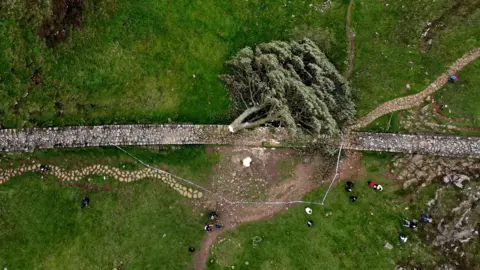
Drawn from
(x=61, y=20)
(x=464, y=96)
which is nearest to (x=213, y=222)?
(x=61, y=20)

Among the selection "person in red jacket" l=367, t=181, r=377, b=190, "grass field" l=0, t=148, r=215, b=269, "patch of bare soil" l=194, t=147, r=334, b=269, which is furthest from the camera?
"patch of bare soil" l=194, t=147, r=334, b=269

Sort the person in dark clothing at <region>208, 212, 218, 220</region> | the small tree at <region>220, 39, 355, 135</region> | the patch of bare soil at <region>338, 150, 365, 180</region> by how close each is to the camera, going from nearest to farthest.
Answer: the small tree at <region>220, 39, 355, 135</region> < the person in dark clothing at <region>208, 212, 218, 220</region> < the patch of bare soil at <region>338, 150, 365, 180</region>

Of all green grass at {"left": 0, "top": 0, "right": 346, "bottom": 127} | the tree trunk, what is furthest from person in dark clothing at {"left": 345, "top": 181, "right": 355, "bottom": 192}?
green grass at {"left": 0, "top": 0, "right": 346, "bottom": 127}

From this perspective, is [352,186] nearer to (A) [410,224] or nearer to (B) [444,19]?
(A) [410,224]

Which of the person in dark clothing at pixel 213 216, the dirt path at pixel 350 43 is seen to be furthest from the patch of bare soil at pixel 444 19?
the person in dark clothing at pixel 213 216

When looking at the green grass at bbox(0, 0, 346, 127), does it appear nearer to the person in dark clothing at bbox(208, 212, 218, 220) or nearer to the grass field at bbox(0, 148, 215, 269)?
the grass field at bbox(0, 148, 215, 269)
